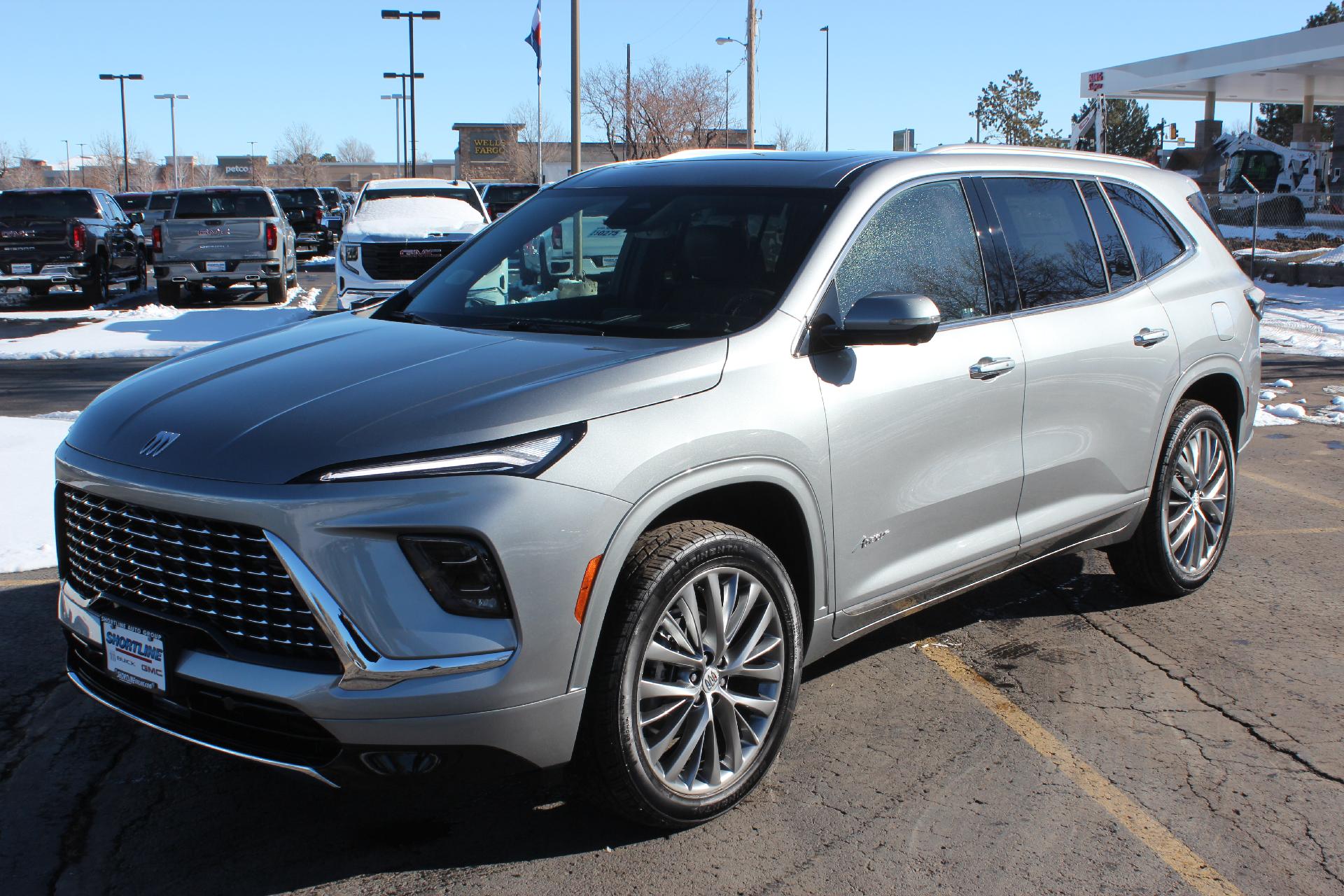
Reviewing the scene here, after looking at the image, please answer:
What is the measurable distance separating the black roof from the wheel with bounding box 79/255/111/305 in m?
17.9

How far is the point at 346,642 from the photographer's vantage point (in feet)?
9.20

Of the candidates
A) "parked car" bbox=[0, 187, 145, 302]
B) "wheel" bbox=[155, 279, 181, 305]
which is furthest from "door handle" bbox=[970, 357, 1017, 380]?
"parked car" bbox=[0, 187, 145, 302]

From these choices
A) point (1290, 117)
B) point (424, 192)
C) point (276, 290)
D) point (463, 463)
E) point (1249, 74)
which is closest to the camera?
point (463, 463)

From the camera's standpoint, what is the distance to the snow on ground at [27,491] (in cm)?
591

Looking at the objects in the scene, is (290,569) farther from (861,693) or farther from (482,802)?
(861,693)

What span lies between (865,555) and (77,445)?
2.35 meters

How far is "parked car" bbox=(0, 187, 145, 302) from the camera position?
19.5 meters

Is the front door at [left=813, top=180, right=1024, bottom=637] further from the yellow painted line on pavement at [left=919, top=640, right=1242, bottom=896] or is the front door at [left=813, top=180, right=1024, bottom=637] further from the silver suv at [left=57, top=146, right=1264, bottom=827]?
the yellow painted line on pavement at [left=919, top=640, right=1242, bottom=896]

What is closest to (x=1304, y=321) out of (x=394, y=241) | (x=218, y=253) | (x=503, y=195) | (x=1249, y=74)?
(x=394, y=241)

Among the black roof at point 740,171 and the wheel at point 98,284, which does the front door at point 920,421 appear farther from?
the wheel at point 98,284

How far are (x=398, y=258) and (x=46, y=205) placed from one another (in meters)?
9.30

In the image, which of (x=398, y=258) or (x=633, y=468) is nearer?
(x=633, y=468)

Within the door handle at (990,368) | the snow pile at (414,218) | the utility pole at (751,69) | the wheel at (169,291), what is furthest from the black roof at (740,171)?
the utility pole at (751,69)

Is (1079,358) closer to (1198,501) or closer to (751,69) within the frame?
(1198,501)
